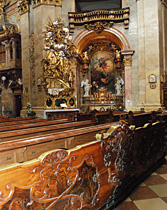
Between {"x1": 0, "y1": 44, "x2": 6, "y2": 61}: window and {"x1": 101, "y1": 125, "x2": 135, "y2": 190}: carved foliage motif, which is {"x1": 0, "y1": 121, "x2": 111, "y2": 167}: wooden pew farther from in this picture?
{"x1": 0, "y1": 44, "x2": 6, "y2": 61}: window

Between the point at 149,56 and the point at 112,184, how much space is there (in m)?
9.48

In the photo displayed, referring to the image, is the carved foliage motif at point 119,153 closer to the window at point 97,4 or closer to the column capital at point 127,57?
the column capital at point 127,57

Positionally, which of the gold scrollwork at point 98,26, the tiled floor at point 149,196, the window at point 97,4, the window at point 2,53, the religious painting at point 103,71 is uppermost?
the window at point 97,4

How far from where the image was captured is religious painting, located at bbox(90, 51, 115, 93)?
1350 centimetres

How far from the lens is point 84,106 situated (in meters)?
12.9

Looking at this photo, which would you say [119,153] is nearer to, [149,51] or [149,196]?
[149,196]

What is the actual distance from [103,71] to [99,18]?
3643mm

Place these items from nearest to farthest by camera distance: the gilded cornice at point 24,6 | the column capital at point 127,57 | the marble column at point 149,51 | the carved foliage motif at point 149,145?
the carved foliage motif at point 149,145, the marble column at point 149,51, the column capital at point 127,57, the gilded cornice at point 24,6

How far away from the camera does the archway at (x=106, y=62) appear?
11.9 m

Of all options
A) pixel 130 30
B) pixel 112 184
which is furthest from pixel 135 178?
pixel 130 30

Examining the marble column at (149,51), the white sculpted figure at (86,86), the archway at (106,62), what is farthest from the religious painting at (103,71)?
the marble column at (149,51)

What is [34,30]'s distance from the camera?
36.4 ft

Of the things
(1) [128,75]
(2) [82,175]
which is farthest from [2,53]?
(2) [82,175]

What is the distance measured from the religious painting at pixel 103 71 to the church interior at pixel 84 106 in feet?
0.23
